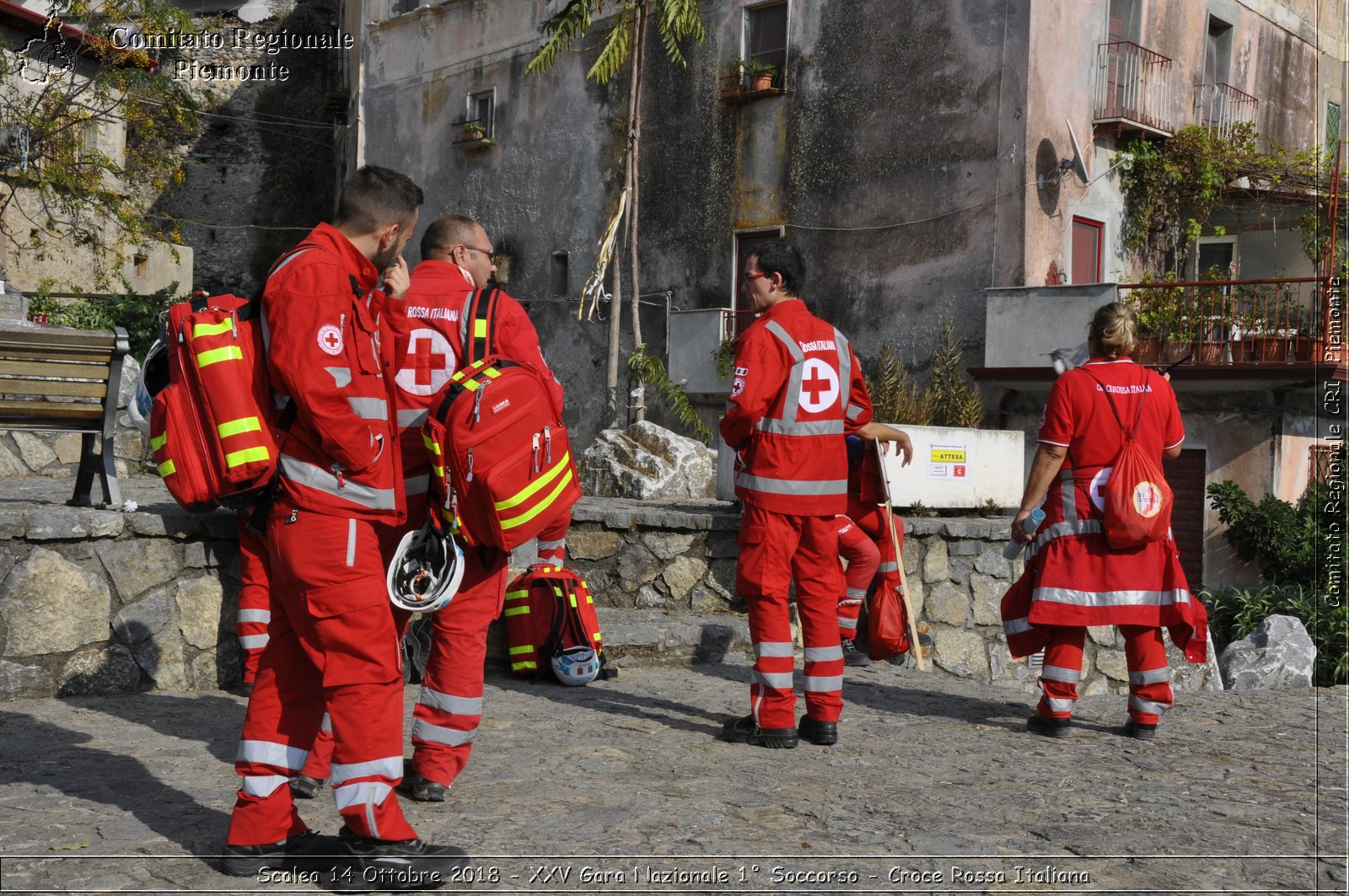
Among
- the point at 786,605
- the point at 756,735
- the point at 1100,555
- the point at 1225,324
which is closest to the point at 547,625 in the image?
the point at 756,735

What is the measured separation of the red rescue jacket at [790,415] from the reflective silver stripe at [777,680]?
0.66 m

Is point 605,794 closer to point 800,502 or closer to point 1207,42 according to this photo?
point 800,502

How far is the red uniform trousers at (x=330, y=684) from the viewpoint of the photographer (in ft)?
10.8

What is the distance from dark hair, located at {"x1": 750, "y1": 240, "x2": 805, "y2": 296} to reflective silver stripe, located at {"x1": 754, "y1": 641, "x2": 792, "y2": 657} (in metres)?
1.47

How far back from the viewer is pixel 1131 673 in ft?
19.0

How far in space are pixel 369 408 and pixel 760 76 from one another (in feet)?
58.0

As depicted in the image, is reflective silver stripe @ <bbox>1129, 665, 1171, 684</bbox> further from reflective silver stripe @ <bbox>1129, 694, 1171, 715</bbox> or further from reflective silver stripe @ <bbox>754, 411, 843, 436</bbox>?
reflective silver stripe @ <bbox>754, 411, 843, 436</bbox>

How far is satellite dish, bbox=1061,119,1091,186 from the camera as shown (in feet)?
56.9

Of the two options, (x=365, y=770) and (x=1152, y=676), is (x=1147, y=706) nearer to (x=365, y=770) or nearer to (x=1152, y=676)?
(x=1152, y=676)

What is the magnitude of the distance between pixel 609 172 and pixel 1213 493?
11582mm

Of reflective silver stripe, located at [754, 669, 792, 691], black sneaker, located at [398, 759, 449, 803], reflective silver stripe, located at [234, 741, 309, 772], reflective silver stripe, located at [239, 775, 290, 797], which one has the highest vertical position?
reflective silver stripe, located at [234, 741, 309, 772]

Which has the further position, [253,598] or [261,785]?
[253,598]

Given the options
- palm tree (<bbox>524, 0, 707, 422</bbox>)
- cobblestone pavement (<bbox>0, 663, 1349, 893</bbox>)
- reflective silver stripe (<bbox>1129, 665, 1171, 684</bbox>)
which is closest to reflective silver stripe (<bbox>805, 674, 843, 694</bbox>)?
cobblestone pavement (<bbox>0, 663, 1349, 893</bbox>)

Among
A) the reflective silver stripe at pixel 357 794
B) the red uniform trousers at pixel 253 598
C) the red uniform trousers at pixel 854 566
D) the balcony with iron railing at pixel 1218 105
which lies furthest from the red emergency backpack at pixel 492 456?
the balcony with iron railing at pixel 1218 105
